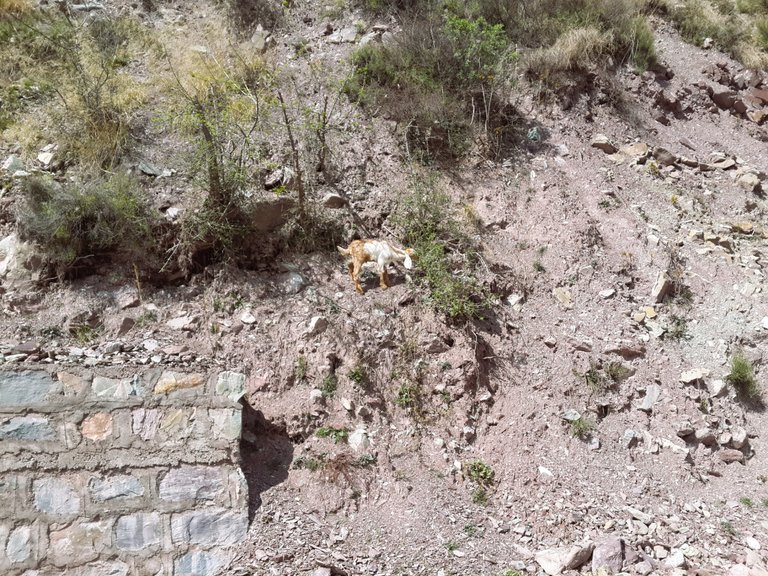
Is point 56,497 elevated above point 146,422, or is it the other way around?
point 146,422

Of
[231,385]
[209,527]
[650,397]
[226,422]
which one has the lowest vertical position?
[209,527]

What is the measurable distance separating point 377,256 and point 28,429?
9.22 feet

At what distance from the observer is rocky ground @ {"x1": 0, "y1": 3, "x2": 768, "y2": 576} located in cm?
409

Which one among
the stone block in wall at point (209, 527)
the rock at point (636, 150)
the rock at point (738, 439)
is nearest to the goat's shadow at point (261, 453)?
the stone block in wall at point (209, 527)

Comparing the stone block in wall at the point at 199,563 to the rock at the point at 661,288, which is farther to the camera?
the rock at the point at 661,288

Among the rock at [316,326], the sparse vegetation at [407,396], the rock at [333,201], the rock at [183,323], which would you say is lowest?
the sparse vegetation at [407,396]

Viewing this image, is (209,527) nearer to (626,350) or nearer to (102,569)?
(102,569)

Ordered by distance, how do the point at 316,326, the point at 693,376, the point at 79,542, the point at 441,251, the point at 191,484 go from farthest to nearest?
the point at 441,251, the point at 693,376, the point at 316,326, the point at 191,484, the point at 79,542

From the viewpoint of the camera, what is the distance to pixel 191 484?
12.9 feet

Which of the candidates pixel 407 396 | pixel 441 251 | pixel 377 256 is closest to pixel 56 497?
pixel 407 396

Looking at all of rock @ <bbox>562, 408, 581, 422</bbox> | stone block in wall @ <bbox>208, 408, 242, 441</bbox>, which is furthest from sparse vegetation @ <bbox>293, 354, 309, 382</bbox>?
rock @ <bbox>562, 408, 581, 422</bbox>

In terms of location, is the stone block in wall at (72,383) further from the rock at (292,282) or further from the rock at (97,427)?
the rock at (292,282)

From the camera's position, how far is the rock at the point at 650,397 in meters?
5.02

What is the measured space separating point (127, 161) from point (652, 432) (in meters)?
4.97
